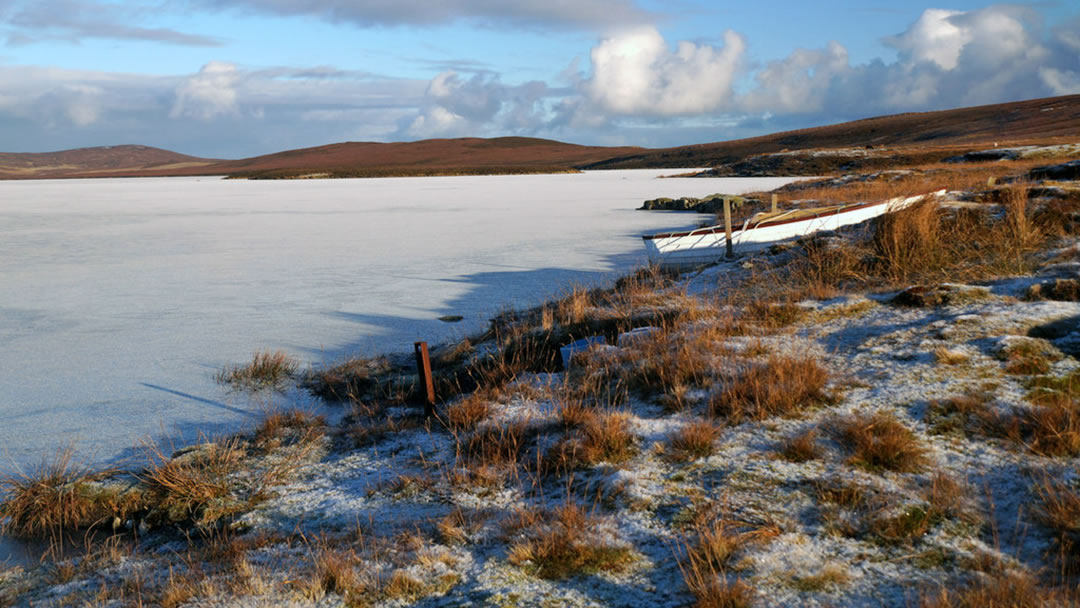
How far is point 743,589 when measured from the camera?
3.00 metres

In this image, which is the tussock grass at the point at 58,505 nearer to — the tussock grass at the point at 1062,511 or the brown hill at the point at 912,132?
the tussock grass at the point at 1062,511

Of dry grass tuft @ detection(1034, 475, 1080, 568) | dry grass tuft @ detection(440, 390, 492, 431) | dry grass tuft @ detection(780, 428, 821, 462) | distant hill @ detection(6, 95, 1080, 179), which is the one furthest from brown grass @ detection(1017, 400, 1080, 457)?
distant hill @ detection(6, 95, 1080, 179)

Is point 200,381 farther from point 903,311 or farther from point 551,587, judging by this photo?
point 903,311

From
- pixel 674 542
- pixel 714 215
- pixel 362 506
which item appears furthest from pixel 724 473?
pixel 714 215

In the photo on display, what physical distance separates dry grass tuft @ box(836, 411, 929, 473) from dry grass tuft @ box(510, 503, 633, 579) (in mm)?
1444

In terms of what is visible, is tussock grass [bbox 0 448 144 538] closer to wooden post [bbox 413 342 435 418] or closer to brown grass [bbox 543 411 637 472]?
wooden post [bbox 413 342 435 418]

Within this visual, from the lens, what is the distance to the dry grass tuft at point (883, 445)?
387cm

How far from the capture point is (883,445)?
3.95 meters

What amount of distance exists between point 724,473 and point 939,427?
1279 millimetres

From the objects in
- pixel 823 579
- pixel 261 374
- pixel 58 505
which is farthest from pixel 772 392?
pixel 261 374

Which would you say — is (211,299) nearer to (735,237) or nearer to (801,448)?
(735,237)

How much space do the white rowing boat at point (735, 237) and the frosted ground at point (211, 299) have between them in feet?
2.54

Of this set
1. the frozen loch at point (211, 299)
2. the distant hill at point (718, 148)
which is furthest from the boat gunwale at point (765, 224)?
the distant hill at point (718, 148)

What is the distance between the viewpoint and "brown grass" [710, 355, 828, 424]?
4.62 meters
